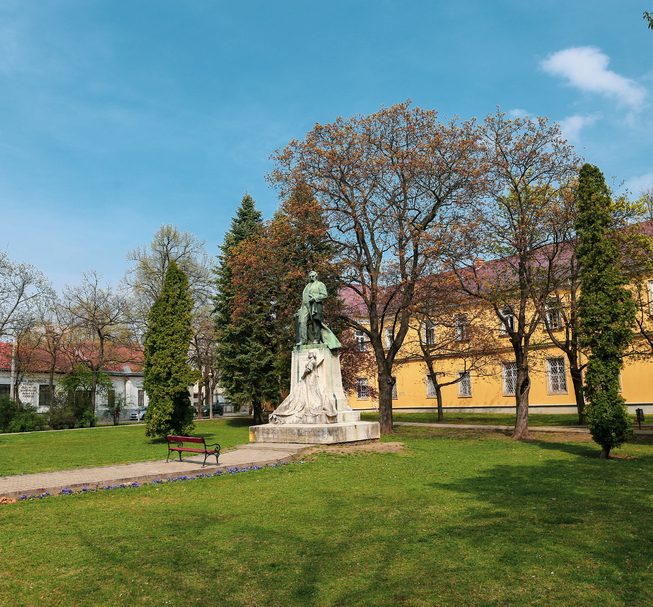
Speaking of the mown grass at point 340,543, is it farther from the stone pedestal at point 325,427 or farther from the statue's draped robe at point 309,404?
the statue's draped robe at point 309,404

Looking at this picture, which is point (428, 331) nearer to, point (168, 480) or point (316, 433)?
point (316, 433)

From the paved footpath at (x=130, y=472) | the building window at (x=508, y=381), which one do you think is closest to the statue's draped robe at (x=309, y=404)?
the paved footpath at (x=130, y=472)

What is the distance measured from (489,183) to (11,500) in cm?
1669

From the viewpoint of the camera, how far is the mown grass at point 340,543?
14.9 feet

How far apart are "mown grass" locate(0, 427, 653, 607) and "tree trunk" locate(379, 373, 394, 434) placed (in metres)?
10.3

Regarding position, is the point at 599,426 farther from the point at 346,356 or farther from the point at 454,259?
the point at 346,356

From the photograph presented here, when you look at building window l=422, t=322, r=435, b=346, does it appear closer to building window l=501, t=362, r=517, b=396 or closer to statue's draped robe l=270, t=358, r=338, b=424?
building window l=501, t=362, r=517, b=396

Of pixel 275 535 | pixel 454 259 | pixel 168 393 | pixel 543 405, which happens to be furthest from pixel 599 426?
pixel 543 405

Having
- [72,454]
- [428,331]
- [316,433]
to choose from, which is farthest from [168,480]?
[428,331]

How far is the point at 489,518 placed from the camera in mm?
7055

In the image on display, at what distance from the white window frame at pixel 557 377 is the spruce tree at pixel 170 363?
21.4m

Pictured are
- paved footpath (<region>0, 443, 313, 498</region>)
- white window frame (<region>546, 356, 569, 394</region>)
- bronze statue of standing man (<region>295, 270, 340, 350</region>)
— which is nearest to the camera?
paved footpath (<region>0, 443, 313, 498</region>)

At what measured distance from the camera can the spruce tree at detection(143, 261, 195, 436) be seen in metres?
19.2

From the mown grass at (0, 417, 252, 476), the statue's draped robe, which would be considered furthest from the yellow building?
the mown grass at (0, 417, 252, 476)
